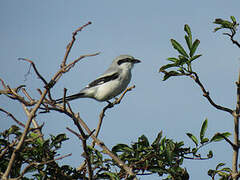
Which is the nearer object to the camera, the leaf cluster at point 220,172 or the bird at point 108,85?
the leaf cluster at point 220,172

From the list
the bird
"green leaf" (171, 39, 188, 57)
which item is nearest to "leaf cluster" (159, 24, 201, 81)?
"green leaf" (171, 39, 188, 57)

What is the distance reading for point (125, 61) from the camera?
711cm

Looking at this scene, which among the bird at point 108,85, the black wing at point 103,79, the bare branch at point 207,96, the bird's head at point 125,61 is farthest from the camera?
the bird's head at point 125,61

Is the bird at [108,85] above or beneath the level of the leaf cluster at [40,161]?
above

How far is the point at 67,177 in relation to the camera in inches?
119

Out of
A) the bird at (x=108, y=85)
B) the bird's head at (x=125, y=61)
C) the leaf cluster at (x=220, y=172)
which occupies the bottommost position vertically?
the leaf cluster at (x=220, y=172)

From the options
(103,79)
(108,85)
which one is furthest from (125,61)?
(108,85)

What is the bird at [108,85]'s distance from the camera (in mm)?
6355

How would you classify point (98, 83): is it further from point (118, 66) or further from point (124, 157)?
point (124, 157)

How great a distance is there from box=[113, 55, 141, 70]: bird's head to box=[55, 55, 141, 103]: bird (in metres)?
0.07

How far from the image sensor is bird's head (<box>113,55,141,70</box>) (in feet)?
22.9

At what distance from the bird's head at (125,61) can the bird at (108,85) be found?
0.07 m

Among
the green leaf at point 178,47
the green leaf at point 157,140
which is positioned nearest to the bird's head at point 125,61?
the green leaf at point 157,140

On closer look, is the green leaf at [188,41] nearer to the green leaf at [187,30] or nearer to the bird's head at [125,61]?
the green leaf at [187,30]
